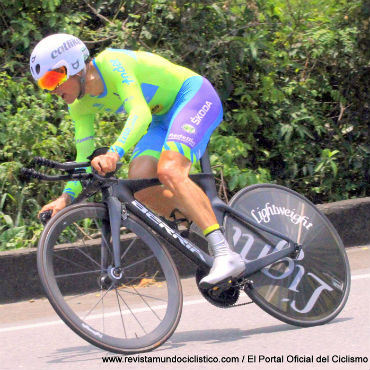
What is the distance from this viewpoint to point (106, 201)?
15.1ft

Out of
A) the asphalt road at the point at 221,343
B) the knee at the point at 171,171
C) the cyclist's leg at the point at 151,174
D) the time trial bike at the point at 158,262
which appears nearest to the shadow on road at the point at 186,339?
the asphalt road at the point at 221,343

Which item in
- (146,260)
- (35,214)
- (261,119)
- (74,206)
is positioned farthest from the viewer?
(261,119)

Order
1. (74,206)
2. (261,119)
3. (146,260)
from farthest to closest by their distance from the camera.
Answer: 1. (261,119)
2. (146,260)
3. (74,206)

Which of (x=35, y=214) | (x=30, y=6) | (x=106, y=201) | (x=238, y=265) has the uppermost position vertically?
(x=30, y=6)

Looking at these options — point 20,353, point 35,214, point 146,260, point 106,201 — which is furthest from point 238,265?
point 35,214

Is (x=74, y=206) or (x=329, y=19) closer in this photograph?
(x=74, y=206)

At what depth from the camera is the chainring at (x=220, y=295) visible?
4867 millimetres

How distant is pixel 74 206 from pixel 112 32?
16.0 ft

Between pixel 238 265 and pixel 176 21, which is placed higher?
pixel 176 21

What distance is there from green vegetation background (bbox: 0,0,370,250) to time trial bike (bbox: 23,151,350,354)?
2.95m

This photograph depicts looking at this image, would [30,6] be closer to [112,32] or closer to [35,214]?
[112,32]

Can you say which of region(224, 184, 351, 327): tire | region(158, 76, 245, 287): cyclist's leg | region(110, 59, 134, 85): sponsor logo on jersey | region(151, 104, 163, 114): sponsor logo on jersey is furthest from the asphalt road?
region(110, 59, 134, 85): sponsor logo on jersey

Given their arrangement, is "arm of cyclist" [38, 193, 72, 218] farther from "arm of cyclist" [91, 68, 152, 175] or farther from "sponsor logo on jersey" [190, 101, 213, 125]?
"sponsor logo on jersey" [190, 101, 213, 125]

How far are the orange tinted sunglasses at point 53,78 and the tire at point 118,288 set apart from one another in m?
0.69
